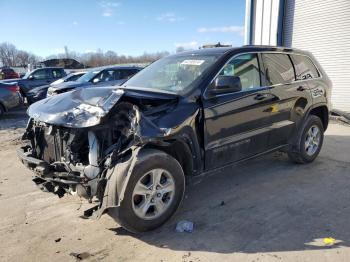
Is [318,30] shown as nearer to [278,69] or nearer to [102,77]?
[102,77]

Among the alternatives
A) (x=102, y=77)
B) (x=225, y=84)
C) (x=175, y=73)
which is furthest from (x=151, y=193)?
(x=102, y=77)

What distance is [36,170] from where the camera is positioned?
13.1ft

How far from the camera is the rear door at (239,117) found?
4.21 metres

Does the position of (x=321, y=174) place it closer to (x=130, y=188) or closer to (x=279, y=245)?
(x=279, y=245)

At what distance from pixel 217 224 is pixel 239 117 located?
1369 millimetres

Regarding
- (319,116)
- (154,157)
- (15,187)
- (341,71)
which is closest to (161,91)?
(154,157)

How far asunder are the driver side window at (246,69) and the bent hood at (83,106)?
1.09 metres

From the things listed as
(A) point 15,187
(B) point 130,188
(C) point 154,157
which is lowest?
(A) point 15,187

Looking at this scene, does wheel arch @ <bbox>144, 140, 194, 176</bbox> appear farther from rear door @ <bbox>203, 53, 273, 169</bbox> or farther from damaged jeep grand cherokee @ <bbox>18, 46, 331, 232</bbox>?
rear door @ <bbox>203, 53, 273, 169</bbox>

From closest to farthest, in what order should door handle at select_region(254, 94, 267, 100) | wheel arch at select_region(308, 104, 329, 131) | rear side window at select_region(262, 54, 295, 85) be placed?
door handle at select_region(254, 94, 267, 100) → rear side window at select_region(262, 54, 295, 85) → wheel arch at select_region(308, 104, 329, 131)

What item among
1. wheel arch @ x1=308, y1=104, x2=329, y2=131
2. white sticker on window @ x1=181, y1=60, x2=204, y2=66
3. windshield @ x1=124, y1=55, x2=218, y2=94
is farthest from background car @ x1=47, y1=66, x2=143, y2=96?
white sticker on window @ x1=181, y1=60, x2=204, y2=66

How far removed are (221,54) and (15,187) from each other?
359 cm

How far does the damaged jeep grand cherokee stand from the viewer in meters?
3.54

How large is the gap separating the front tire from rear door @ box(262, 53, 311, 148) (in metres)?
1.93
